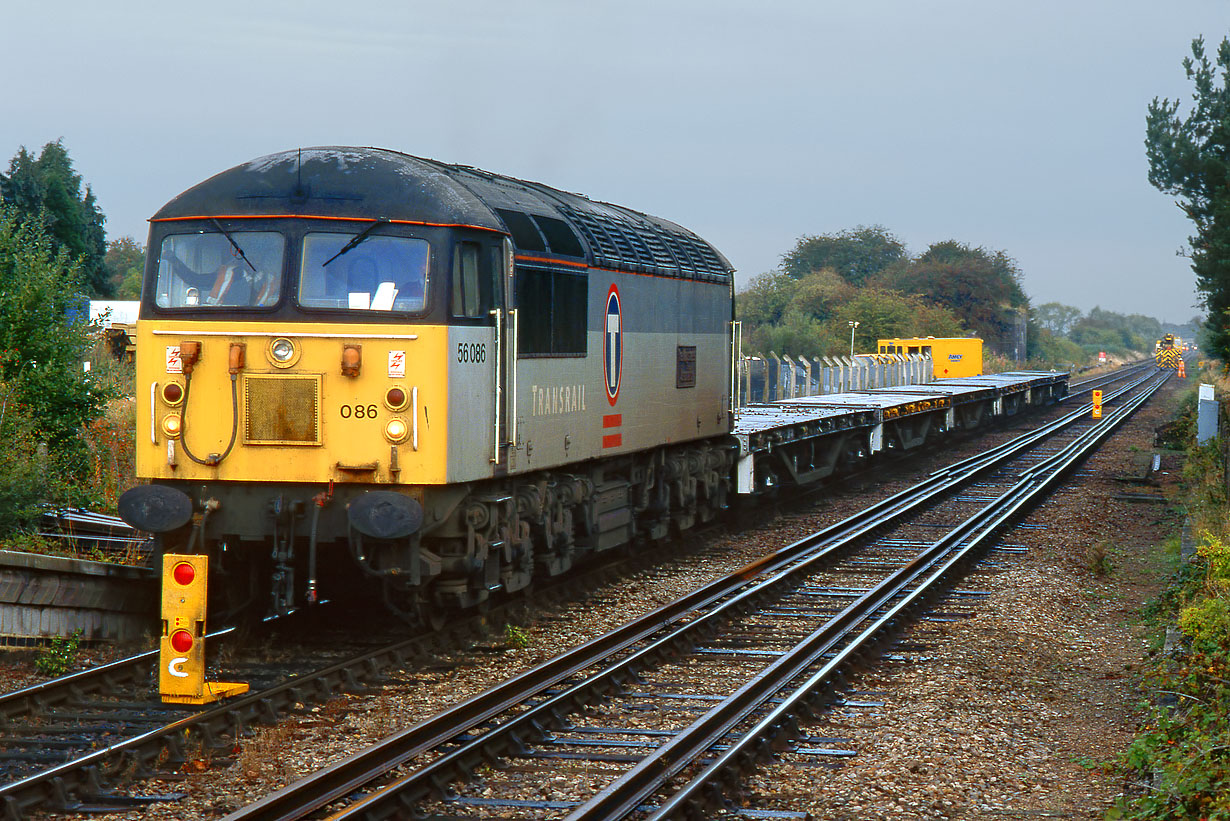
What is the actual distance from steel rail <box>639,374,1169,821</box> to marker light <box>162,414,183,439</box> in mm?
4276

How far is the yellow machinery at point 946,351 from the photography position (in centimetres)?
5106

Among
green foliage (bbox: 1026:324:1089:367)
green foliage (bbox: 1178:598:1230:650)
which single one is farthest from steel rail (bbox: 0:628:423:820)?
green foliage (bbox: 1026:324:1089:367)

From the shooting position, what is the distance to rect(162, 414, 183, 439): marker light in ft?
32.7

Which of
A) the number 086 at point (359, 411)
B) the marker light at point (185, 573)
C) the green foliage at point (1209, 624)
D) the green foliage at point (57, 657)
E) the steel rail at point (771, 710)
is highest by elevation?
the number 086 at point (359, 411)

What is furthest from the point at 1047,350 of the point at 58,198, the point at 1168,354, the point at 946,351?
the point at 58,198

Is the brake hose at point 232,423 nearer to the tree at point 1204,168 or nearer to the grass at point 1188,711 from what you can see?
the grass at point 1188,711

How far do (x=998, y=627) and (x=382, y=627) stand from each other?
17.2 ft

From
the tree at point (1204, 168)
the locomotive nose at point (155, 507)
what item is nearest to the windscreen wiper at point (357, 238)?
the locomotive nose at point (155, 507)

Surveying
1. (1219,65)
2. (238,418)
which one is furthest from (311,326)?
(1219,65)

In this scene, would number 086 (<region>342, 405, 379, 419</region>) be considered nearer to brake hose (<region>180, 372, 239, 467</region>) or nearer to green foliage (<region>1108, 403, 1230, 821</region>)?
brake hose (<region>180, 372, 239, 467</region>)

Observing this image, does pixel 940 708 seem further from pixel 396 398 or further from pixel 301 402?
pixel 301 402

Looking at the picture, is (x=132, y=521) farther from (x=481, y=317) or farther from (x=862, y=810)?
(x=862, y=810)

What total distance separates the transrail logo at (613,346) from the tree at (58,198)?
40.0m

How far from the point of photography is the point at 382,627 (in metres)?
11.4
